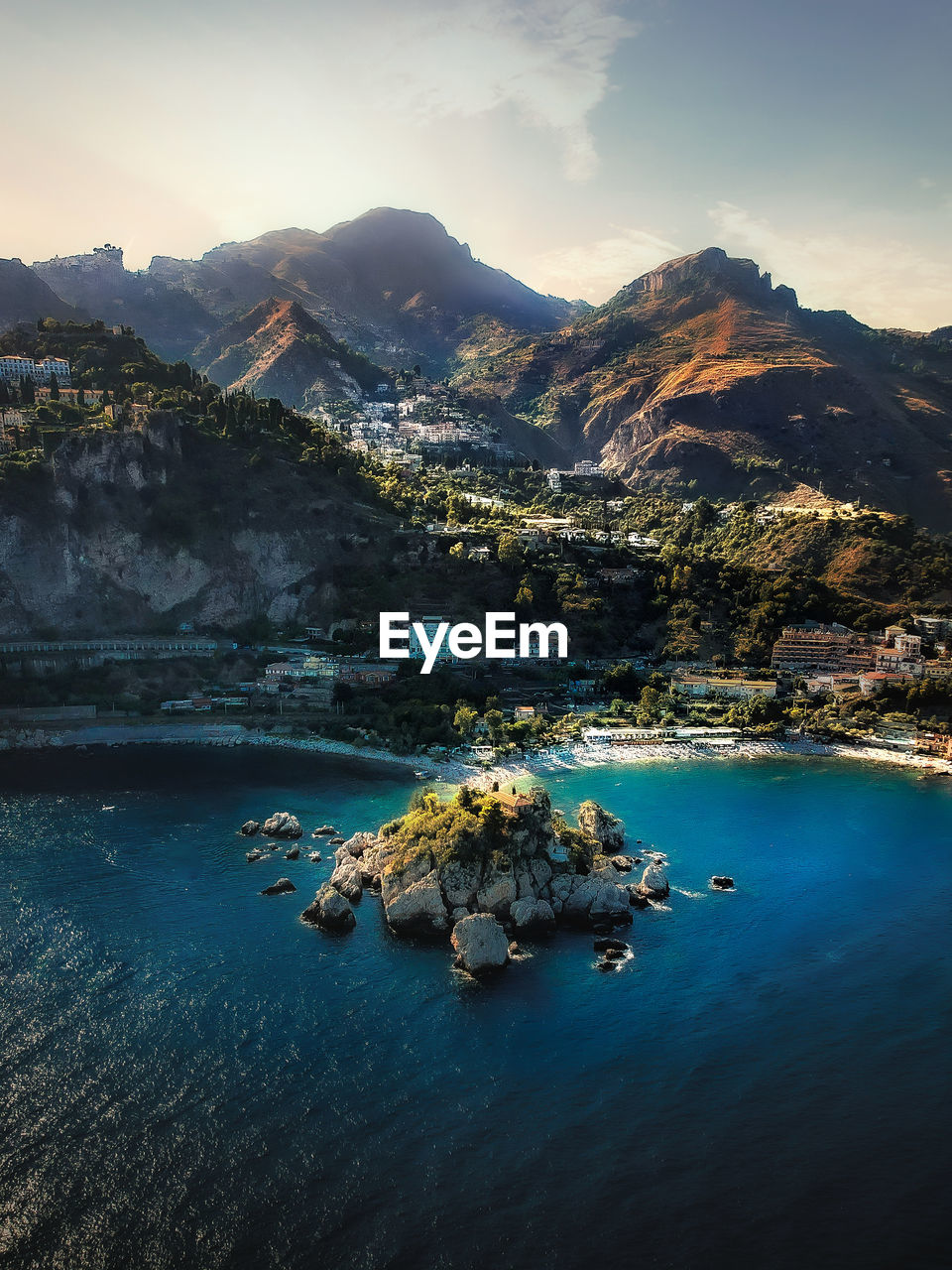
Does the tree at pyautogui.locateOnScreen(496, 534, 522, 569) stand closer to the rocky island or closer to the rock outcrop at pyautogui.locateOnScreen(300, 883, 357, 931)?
the rocky island

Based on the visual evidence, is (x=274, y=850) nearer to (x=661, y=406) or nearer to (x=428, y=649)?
(x=428, y=649)

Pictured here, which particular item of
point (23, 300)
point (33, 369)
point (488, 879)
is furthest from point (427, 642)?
point (23, 300)

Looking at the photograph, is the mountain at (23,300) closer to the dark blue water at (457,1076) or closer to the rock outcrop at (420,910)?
the dark blue water at (457,1076)

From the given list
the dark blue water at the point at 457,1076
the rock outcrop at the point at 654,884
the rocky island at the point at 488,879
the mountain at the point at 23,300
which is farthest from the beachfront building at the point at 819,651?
the mountain at the point at 23,300

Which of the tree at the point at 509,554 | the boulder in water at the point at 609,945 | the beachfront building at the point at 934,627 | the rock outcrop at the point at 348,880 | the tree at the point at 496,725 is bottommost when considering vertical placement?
the boulder in water at the point at 609,945

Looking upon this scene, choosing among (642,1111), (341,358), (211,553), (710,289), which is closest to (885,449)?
(710,289)

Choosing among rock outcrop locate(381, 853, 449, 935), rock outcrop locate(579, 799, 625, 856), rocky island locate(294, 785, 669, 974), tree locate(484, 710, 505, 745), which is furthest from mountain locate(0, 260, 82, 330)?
rock outcrop locate(381, 853, 449, 935)

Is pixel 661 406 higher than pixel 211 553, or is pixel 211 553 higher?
pixel 661 406

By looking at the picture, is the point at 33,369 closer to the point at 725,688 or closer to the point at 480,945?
the point at 725,688
